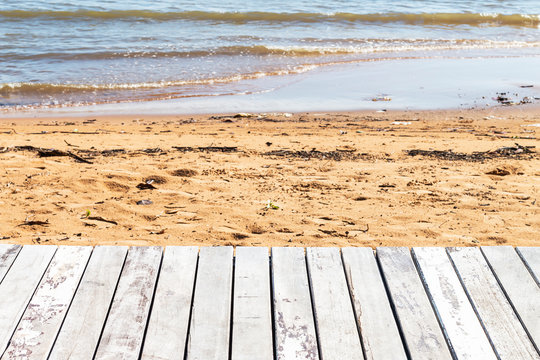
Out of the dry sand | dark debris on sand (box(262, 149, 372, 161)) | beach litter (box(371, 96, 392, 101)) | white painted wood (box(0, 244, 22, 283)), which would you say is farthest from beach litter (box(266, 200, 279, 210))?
beach litter (box(371, 96, 392, 101))

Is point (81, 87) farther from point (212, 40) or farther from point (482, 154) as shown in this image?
point (482, 154)

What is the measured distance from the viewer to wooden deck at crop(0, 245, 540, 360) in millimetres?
2336

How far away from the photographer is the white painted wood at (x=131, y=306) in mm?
2311

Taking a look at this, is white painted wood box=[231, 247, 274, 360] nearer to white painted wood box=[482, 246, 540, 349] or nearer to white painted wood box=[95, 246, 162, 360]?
white painted wood box=[95, 246, 162, 360]

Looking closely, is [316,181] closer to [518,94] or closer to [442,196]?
[442,196]

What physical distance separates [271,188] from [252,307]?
2920 millimetres

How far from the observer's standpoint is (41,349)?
2279 mm

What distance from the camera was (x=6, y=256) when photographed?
2898 mm

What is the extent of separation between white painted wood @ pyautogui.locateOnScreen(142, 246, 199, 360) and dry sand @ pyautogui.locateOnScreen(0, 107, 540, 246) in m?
1.35

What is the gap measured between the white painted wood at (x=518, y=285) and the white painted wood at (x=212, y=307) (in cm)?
122

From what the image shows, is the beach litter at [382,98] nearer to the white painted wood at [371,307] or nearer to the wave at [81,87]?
the wave at [81,87]

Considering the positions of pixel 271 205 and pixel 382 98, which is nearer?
pixel 271 205

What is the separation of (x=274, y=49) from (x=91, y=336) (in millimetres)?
12112

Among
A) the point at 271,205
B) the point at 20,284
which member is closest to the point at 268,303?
the point at 20,284
